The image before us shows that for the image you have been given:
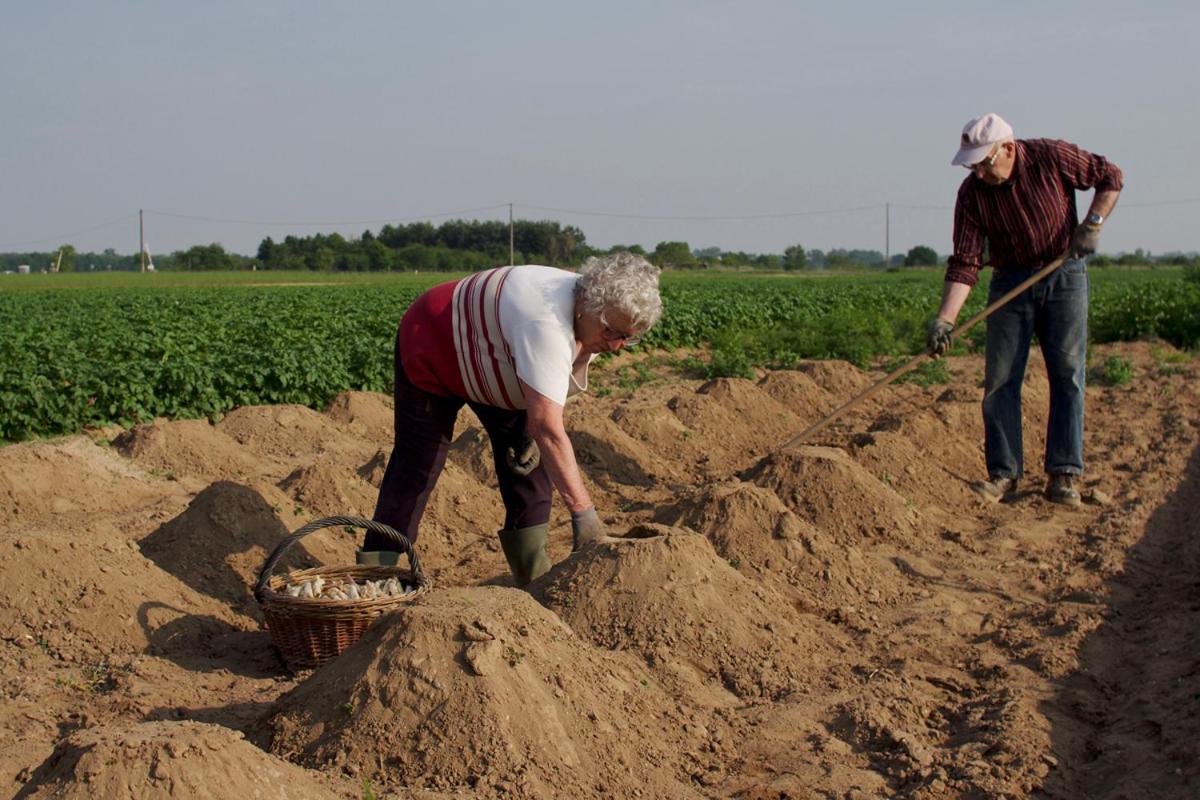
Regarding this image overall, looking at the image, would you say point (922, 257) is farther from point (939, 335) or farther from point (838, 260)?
point (939, 335)

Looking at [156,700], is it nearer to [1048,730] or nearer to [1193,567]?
[1048,730]

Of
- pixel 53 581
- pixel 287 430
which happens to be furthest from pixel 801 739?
pixel 287 430

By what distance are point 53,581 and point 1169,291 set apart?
1671 centimetres

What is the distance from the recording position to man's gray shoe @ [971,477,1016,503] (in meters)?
7.19

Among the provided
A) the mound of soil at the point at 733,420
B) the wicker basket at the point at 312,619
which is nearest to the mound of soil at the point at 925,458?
the mound of soil at the point at 733,420

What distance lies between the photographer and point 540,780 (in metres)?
3.24

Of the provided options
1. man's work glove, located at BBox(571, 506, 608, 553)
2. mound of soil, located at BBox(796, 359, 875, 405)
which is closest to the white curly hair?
man's work glove, located at BBox(571, 506, 608, 553)

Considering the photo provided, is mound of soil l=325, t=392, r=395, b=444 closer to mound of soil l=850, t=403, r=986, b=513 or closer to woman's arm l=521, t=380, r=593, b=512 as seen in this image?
mound of soil l=850, t=403, r=986, b=513

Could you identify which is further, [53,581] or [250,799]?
[53,581]

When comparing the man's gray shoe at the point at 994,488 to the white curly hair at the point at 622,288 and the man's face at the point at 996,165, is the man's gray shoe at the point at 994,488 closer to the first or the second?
the man's face at the point at 996,165

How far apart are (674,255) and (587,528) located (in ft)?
213

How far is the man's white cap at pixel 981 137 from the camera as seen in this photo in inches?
254

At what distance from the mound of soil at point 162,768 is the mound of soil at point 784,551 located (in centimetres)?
278

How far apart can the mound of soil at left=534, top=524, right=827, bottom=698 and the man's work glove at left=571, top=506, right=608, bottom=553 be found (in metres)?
0.04
